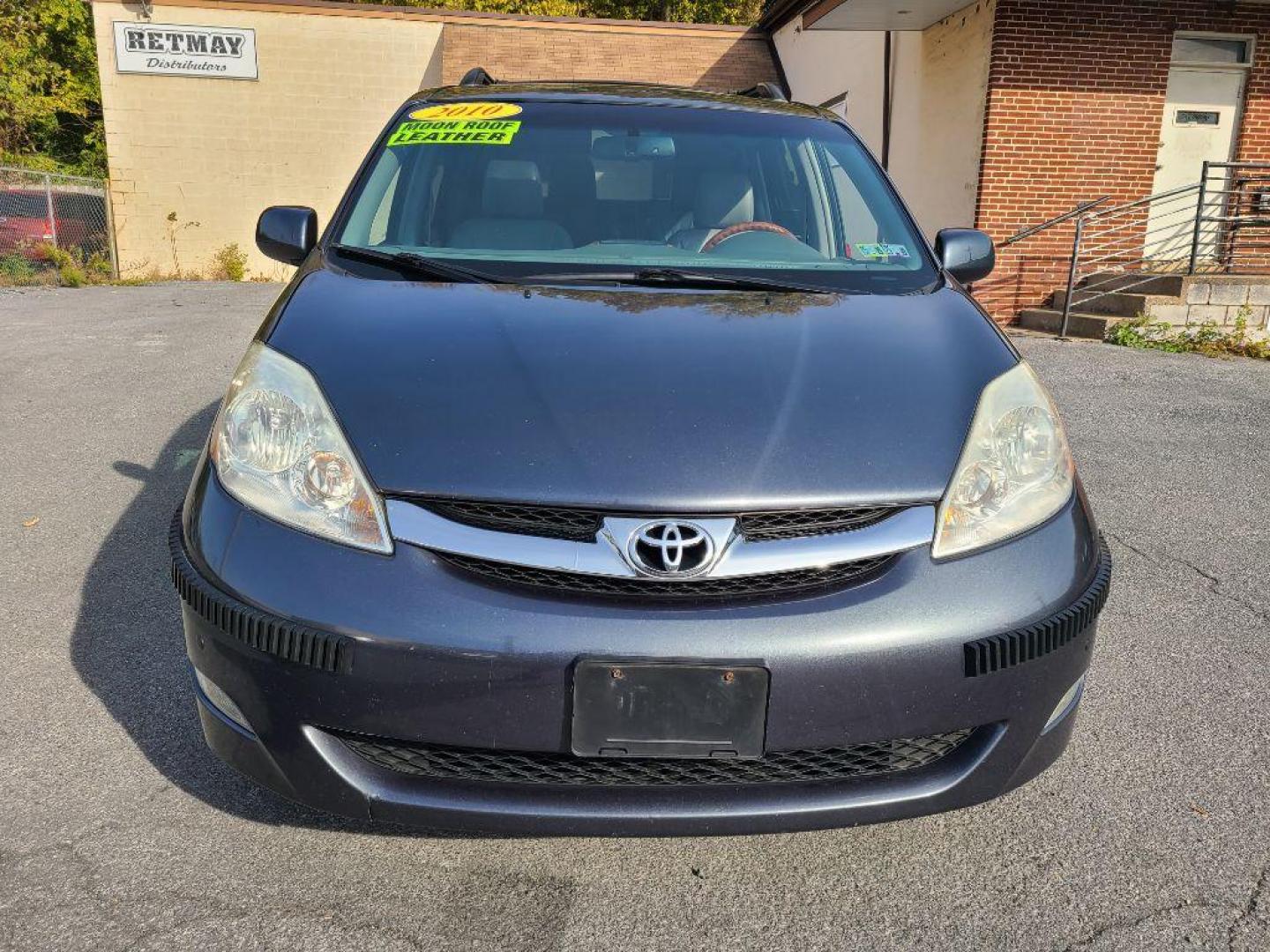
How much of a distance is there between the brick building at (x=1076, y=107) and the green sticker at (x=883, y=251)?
919 centimetres

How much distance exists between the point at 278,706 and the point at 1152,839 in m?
1.83

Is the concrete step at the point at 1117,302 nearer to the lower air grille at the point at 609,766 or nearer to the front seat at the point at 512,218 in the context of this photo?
the front seat at the point at 512,218

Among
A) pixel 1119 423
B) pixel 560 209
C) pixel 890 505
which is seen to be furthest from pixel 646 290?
pixel 1119 423

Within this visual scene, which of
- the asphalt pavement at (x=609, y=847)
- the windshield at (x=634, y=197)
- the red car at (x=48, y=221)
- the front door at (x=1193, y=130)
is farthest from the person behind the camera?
the red car at (x=48, y=221)

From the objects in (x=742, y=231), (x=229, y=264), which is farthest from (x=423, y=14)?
(x=742, y=231)

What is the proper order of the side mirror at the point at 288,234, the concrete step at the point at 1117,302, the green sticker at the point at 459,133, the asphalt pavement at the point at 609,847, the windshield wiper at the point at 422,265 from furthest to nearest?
the concrete step at the point at 1117,302, the green sticker at the point at 459,133, the side mirror at the point at 288,234, the windshield wiper at the point at 422,265, the asphalt pavement at the point at 609,847

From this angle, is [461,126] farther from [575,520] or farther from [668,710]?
[668,710]

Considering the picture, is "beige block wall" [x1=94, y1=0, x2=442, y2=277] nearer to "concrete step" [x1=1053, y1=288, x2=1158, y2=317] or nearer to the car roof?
"concrete step" [x1=1053, y1=288, x2=1158, y2=317]

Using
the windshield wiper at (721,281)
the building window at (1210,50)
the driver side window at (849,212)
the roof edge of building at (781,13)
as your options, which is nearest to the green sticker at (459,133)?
the windshield wiper at (721,281)

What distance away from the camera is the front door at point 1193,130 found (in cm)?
1147

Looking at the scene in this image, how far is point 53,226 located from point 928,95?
44.0 ft

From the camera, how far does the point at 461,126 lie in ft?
10.6

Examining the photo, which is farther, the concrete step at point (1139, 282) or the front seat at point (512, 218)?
the concrete step at point (1139, 282)

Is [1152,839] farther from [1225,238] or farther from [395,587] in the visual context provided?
[1225,238]
